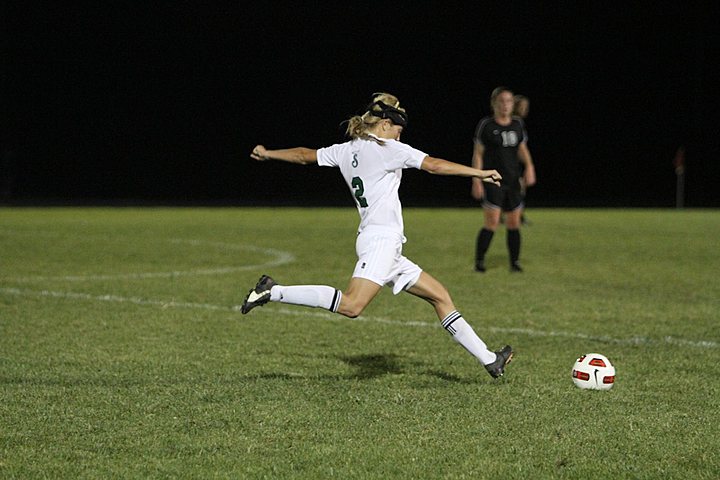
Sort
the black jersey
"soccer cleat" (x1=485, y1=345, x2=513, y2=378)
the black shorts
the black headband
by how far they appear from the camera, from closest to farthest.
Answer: the black headband < "soccer cleat" (x1=485, y1=345, x2=513, y2=378) < the black shorts < the black jersey

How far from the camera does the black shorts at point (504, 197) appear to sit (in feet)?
41.8

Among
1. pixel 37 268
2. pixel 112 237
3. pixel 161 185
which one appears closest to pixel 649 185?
pixel 161 185

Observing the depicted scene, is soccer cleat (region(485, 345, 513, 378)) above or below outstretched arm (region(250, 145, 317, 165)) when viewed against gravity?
below

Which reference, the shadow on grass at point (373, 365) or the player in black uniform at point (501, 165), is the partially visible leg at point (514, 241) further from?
the shadow on grass at point (373, 365)

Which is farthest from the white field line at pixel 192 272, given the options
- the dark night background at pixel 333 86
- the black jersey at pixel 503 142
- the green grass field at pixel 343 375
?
the dark night background at pixel 333 86

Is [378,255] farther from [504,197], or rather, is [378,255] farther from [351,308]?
[504,197]

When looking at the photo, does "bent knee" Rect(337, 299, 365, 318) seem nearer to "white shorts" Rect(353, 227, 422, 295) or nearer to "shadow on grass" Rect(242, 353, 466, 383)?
"white shorts" Rect(353, 227, 422, 295)

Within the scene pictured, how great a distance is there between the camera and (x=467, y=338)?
6418 mm

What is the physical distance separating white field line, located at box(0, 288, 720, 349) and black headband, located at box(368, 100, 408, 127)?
285 cm

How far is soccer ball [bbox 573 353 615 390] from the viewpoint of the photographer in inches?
241

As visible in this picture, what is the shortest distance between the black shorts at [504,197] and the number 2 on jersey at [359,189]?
21.6ft

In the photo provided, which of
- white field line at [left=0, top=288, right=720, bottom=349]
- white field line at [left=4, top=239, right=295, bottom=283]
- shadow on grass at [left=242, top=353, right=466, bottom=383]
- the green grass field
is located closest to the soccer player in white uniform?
shadow on grass at [left=242, top=353, right=466, bottom=383]

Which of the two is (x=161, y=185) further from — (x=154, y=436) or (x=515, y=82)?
(x=154, y=436)

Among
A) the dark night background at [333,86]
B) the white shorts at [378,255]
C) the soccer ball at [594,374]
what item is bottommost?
the soccer ball at [594,374]
